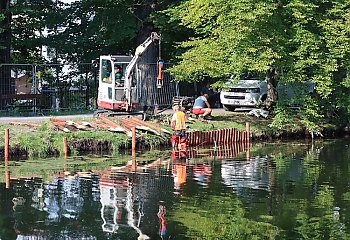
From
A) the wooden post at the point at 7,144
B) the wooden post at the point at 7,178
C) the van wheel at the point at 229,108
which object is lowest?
the wooden post at the point at 7,178

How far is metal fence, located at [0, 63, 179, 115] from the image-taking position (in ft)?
105

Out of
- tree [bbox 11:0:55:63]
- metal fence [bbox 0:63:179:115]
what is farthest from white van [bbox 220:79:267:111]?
tree [bbox 11:0:55:63]

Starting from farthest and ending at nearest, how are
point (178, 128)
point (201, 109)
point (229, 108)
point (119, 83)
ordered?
point (229, 108) < point (201, 109) < point (119, 83) < point (178, 128)

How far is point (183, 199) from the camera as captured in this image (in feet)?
56.5

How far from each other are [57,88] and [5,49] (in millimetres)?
3221

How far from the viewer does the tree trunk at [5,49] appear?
35406mm

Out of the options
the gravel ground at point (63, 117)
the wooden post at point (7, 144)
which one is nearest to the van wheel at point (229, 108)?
the gravel ground at point (63, 117)

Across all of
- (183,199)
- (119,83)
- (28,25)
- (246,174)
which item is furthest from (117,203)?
(28,25)

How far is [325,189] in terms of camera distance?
1866cm

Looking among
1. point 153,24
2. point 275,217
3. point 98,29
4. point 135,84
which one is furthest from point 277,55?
point 275,217

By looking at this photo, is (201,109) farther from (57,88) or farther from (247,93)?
(57,88)

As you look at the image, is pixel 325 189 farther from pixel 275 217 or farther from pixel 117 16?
pixel 117 16

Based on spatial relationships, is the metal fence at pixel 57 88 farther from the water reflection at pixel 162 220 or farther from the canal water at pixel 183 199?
the water reflection at pixel 162 220

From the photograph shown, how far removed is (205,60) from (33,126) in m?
7.87
